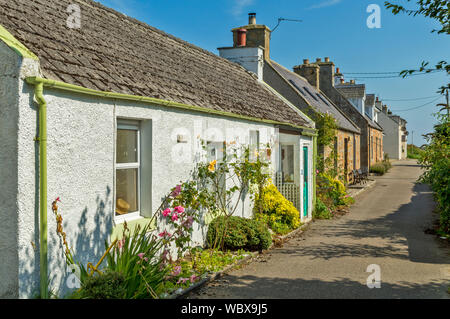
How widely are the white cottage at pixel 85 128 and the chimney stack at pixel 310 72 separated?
1863 cm

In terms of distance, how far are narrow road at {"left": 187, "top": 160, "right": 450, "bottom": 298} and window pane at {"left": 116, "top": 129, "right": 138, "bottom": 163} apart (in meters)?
2.36

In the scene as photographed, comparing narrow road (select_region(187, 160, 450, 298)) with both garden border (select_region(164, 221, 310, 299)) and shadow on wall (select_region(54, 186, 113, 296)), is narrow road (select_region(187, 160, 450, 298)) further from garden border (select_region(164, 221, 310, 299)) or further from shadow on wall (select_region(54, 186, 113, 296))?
shadow on wall (select_region(54, 186, 113, 296))

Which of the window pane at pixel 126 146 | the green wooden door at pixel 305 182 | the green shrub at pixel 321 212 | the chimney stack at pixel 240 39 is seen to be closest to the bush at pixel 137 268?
the window pane at pixel 126 146

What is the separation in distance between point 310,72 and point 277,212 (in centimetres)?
1834

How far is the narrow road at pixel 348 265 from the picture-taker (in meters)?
6.57

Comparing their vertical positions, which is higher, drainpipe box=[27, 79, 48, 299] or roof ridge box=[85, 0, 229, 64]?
roof ridge box=[85, 0, 229, 64]

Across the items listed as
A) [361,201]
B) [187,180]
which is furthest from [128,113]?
[361,201]

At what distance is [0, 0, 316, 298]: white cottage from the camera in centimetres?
468

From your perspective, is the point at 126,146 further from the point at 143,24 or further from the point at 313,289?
the point at 143,24

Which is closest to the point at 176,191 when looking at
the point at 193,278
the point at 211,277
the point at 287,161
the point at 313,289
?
the point at 193,278

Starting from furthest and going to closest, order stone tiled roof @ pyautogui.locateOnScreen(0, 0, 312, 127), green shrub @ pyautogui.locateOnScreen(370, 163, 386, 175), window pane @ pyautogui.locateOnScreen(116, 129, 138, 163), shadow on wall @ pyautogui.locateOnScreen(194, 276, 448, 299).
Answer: green shrub @ pyautogui.locateOnScreen(370, 163, 386, 175) → window pane @ pyautogui.locateOnScreen(116, 129, 138, 163) → shadow on wall @ pyautogui.locateOnScreen(194, 276, 448, 299) → stone tiled roof @ pyautogui.locateOnScreen(0, 0, 312, 127)

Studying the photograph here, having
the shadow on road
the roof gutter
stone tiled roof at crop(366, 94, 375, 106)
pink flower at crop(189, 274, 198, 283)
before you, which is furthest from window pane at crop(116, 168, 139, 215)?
stone tiled roof at crop(366, 94, 375, 106)

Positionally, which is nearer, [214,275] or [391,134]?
[214,275]

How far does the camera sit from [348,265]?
26.9 ft
